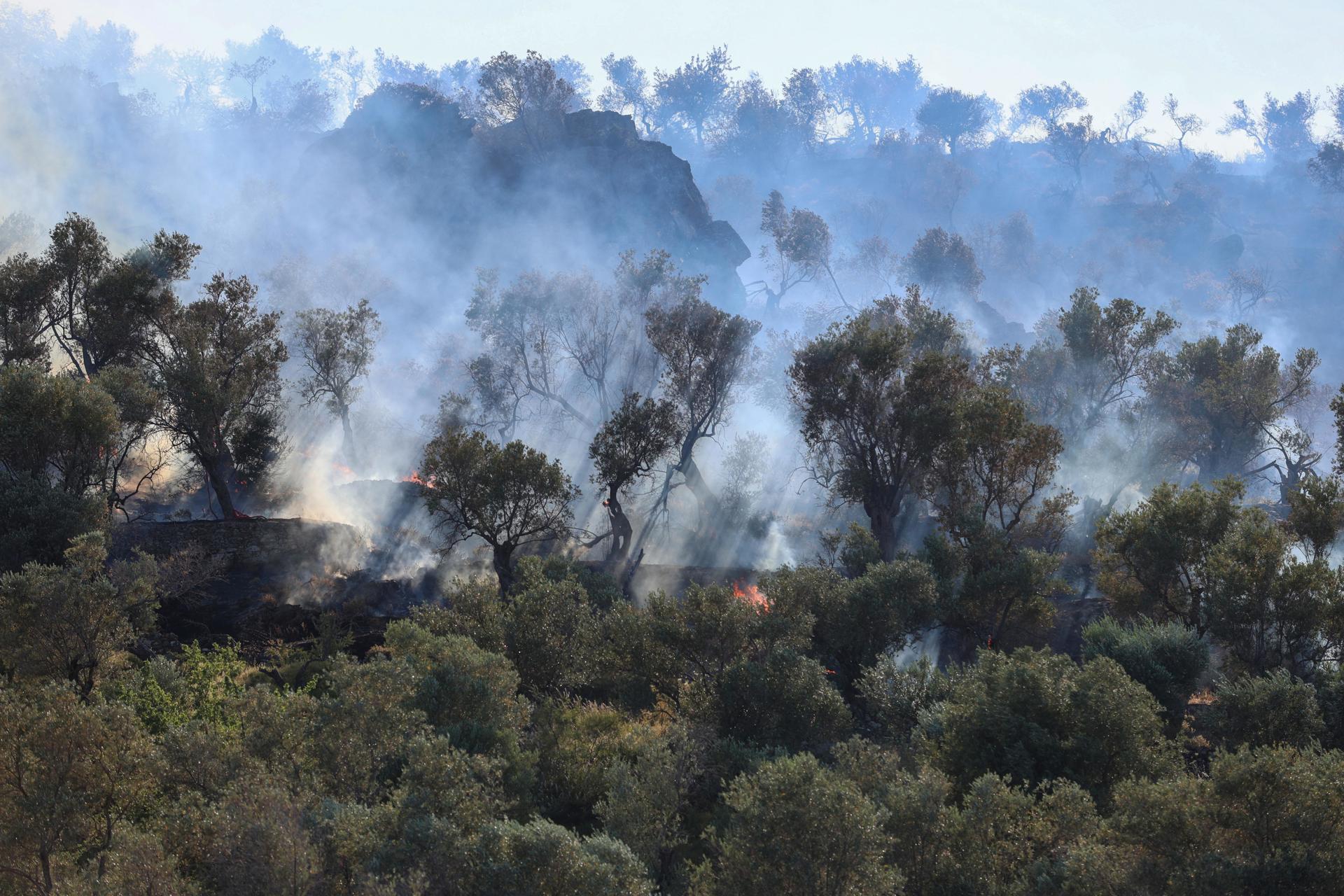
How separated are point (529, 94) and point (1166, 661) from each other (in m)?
97.6

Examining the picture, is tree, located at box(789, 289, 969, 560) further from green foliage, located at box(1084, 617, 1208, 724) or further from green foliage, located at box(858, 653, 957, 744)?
green foliage, located at box(858, 653, 957, 744)

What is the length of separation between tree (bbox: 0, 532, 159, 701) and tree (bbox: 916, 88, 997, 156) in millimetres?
144704

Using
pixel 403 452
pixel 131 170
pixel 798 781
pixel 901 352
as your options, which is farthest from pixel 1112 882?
pixel 131 170

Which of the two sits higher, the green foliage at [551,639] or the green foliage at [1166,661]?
the green foliage at [1166,661]

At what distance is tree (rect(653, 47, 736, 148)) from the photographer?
144 meters

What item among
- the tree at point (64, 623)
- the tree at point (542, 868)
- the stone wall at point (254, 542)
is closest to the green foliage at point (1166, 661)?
the tree at point (542, 868)

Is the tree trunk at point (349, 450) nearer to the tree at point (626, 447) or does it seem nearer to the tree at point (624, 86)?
the tree at point (626, 447)

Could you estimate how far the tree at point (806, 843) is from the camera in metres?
14.4

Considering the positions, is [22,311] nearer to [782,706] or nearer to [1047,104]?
[782,706]

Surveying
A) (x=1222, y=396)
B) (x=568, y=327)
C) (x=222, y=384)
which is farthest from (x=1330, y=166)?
(x=222, y=384)

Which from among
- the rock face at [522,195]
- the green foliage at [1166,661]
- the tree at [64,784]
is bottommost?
the tree at [64,784]

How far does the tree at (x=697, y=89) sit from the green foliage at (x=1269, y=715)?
137621 mm

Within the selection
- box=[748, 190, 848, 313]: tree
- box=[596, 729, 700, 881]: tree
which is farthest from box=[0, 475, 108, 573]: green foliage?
box=[748, 190, 848, 313]: tree

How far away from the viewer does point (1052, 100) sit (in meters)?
151
